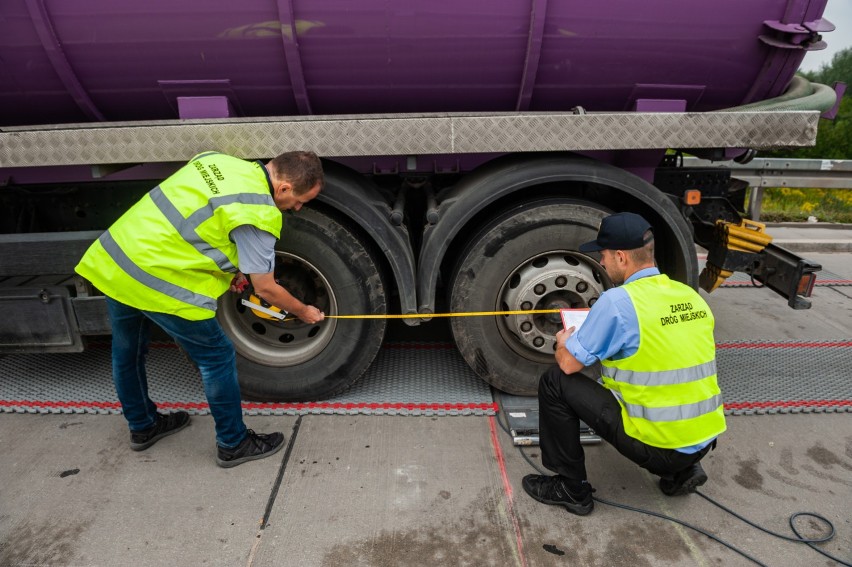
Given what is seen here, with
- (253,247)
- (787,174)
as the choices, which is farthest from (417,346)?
(787,174)

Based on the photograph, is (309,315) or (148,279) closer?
(148,279)

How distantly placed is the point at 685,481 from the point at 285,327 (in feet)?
7.58

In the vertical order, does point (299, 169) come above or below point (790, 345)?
above

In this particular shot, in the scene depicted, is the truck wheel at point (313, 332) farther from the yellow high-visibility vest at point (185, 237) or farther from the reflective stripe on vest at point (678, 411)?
the reflective stripe on vest at point (678, 411)

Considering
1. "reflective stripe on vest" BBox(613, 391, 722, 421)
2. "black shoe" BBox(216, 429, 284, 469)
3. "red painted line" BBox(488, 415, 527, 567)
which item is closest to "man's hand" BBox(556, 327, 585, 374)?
"reflective stripe on vest" BBox(613, 391, 722, 421)

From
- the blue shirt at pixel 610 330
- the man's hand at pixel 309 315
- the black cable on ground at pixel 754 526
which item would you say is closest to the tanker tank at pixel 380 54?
the man's hand at pixel 309 315

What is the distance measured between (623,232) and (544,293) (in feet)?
3.03

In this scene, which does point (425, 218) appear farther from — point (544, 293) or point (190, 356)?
point (190, 356)

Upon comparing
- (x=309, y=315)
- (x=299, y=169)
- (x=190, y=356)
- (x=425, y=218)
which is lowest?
(x=190, y=356)

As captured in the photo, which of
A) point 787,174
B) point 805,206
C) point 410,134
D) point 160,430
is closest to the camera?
point 410,134

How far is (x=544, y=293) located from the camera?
3.27 metres

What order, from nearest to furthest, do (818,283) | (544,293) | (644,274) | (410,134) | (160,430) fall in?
(644,274), (410,134), (160,430), (544,293), (818,283)

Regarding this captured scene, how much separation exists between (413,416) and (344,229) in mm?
1164

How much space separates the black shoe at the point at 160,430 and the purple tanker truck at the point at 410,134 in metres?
0.42
